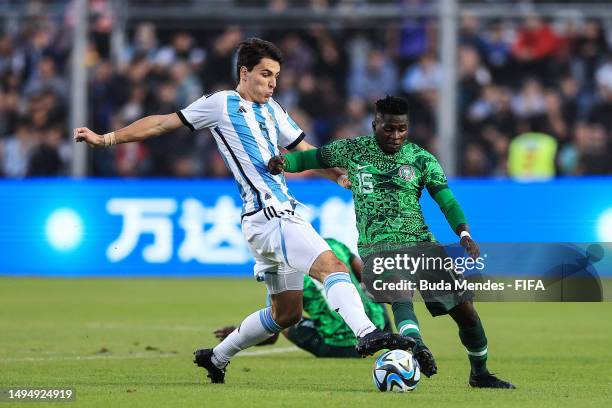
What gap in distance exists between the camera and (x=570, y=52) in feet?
64.5

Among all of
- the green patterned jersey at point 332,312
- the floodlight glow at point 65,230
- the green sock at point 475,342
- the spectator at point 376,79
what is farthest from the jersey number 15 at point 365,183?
the spectator at point 376,79

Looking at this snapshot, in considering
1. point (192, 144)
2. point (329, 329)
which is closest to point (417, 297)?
point (329, 329)

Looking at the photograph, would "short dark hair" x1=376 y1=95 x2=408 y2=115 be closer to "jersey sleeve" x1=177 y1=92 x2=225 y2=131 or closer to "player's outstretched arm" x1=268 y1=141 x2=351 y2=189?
"player's outstretched arm" x1=268 y1=141 x2=351 y2=189

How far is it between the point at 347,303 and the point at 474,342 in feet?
2.95

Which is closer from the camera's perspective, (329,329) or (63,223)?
(329,329)

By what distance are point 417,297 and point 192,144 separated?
36.4 feet

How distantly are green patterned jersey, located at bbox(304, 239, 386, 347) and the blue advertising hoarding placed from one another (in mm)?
6507

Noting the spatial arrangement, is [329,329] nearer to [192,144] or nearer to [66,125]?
[192,144]

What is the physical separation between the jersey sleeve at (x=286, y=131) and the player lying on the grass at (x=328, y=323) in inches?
66.3

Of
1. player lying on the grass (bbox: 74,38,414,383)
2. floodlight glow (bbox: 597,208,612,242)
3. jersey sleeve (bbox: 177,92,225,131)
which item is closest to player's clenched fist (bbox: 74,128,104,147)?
player lying on the grass (bbox: 74,38,414,383)

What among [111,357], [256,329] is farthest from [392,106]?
[111,357]

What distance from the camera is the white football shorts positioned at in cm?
738

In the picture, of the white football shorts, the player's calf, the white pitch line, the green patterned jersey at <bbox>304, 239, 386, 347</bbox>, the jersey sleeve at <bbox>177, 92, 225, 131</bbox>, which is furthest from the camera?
the green patterned jersey at <bbox>304, 239, 386, 347</bbox>

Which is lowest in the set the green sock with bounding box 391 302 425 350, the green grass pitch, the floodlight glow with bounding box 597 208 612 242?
the green grass pitch
